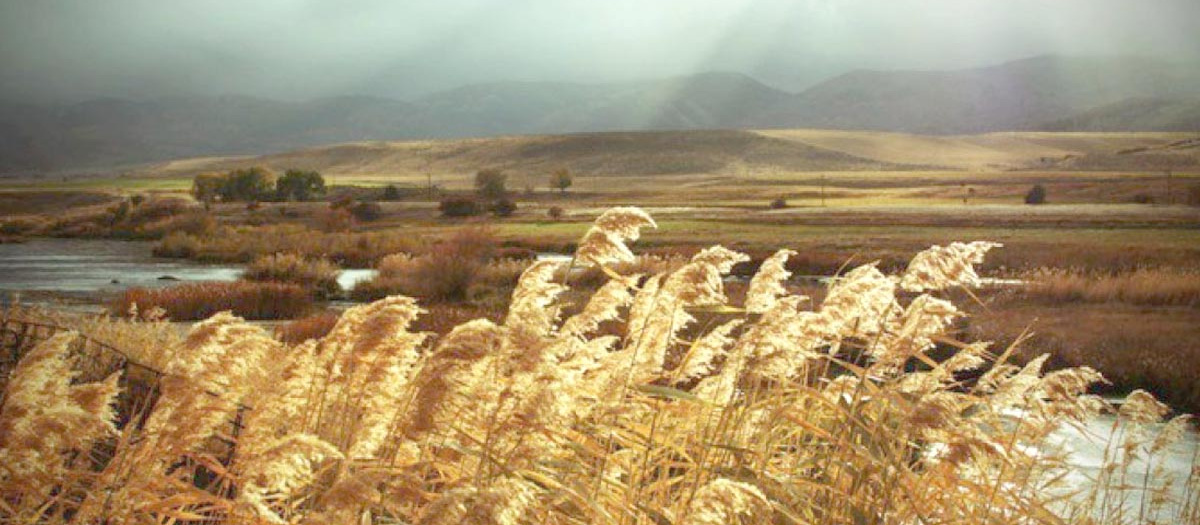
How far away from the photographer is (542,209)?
1650cm

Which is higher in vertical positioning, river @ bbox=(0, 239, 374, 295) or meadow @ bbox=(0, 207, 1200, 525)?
meadow @ bbox=(0, 207, 1200, 525)

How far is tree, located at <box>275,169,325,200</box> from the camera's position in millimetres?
15261

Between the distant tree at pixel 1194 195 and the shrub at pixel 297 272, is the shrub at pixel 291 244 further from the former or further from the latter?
the distant tree at pixel 1194 195

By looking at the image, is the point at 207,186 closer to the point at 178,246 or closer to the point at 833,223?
the point at 178,246

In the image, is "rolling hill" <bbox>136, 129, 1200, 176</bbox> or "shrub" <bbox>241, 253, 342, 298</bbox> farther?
Result: "rolling hill" <bbox>136, 129, 1200, 176</bbox>

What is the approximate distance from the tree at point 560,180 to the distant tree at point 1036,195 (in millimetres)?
7246

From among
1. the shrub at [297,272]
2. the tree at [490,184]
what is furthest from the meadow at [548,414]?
the tree at [490,184]

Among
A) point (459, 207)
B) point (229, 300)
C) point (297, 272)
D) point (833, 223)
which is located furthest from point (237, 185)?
point (833, 223)

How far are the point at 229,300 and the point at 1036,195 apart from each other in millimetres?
11170

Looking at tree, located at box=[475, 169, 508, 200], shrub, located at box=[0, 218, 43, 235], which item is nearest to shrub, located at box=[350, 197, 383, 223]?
tree, located at box=[475, 169, 508, 200]

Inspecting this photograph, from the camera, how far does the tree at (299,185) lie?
15261 mm

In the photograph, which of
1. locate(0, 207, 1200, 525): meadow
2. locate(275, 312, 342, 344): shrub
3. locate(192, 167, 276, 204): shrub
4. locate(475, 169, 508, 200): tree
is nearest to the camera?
locate(0, 207, 1200, 525): meadow

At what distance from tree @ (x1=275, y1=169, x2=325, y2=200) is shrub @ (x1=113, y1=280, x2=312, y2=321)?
2.07 metres

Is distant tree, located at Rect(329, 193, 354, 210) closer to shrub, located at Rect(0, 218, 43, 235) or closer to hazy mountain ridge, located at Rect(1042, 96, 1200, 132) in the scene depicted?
shrub, located at Rect(0, 218, 43, 235)
